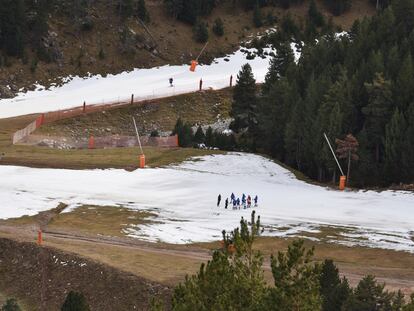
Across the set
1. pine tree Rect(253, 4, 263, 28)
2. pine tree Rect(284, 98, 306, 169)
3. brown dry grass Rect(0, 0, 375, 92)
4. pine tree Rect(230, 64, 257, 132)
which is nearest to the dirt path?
pine tree Rect(284, 98, 306, 169)

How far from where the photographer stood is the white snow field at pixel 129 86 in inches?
3369

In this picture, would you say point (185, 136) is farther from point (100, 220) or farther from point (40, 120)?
point (100, 220)

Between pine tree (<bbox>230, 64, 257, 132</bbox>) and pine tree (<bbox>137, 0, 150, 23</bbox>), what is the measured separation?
85.1 feet

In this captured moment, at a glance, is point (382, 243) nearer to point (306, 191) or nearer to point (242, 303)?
point (306, 191)

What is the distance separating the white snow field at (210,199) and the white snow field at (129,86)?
24.8 meters

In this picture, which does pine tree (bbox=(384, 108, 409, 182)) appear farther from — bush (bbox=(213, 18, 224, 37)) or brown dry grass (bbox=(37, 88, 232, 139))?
bush (bbox=(213, 18, 224, 37))

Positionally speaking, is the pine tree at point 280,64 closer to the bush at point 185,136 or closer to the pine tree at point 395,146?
the bush at point 185,136

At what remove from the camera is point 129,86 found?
94375 millimetres

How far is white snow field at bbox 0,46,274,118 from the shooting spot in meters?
85.6

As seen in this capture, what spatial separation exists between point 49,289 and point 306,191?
29740mm

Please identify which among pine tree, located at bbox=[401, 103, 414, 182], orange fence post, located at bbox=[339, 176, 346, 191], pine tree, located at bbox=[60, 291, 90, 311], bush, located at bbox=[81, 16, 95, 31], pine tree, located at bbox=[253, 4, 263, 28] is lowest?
pine tree, located at bbox=[60, 291, 90, 311]

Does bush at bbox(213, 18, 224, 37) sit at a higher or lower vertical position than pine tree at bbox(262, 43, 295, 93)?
higher

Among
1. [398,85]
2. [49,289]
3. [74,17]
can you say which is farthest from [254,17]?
[49,289]

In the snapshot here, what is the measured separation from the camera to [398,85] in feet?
211
